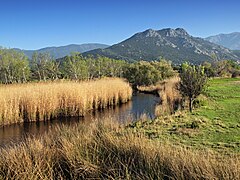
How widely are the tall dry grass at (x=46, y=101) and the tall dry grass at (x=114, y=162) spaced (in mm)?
9007

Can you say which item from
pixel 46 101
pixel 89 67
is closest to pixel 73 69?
pixel 89 67

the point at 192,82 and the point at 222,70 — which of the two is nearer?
the point at 192,82

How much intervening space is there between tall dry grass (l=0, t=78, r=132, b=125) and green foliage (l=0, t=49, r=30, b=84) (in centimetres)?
2604

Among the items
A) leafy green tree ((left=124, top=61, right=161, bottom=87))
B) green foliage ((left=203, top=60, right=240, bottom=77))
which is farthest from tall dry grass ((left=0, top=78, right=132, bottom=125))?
green foliage ((left=203, top=60, right=240, bottom=77))

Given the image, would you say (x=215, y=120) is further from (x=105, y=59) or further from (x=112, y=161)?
(x=105, y=59)

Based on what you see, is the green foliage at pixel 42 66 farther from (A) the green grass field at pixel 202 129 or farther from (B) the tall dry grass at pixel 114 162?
(B) the tall dry grass at pixel 114 162

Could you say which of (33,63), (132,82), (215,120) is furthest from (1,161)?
(33,63)

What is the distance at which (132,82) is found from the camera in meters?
39.1

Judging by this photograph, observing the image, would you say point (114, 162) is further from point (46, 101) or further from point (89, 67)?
point (89, 67)

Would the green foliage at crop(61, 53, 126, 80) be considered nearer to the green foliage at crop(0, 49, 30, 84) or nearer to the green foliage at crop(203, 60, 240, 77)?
the green foliage at crop(0, 49, 30, 84)

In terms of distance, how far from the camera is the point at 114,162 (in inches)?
243

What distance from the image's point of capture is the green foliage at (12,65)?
43375 mm

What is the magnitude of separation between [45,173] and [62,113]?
1181 centimetres

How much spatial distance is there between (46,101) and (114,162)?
11276 mm
